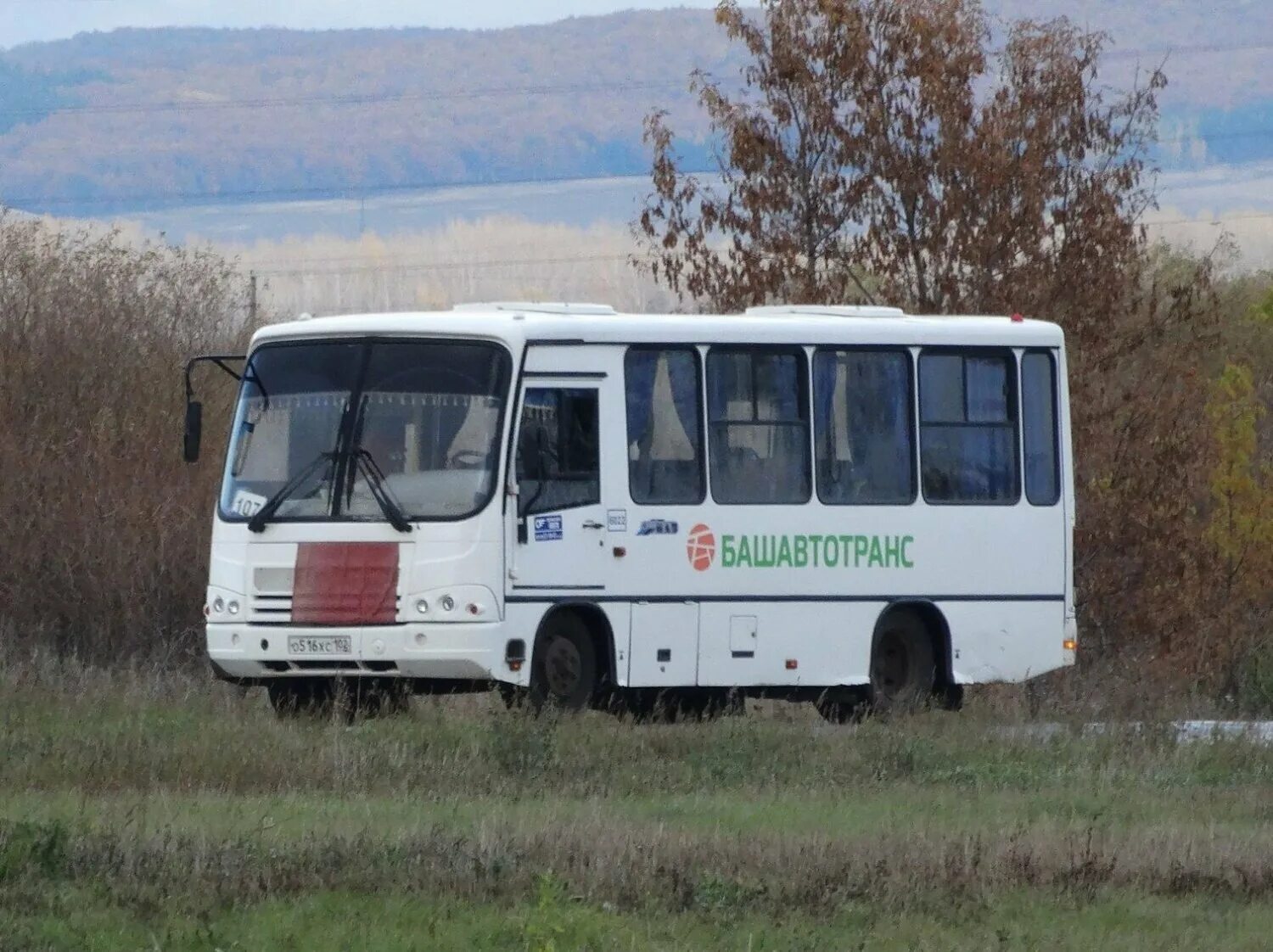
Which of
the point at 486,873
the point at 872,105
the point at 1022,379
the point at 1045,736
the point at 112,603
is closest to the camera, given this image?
the point at 486,873

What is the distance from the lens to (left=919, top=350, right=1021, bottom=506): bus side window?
19.2m

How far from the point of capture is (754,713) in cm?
1906

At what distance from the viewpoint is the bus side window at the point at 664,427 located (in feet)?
57.2

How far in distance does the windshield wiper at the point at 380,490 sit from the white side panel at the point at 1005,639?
15.4 feet

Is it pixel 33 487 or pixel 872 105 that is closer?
pixel 33 487

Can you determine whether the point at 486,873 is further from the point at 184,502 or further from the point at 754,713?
the point at 184,502

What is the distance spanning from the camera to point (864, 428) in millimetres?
18812

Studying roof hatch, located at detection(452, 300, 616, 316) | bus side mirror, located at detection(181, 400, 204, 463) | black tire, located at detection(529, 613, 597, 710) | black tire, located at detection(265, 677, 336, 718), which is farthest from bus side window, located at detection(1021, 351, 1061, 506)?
bus side mirror, located at detection(181, 400, 204, 463)

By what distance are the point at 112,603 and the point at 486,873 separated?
52.6ft

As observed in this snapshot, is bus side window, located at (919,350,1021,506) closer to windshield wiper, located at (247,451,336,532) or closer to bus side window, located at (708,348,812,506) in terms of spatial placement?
bus side window, located at (708,348,812,506)

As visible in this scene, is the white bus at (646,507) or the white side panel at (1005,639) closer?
the white bus at (646,507)

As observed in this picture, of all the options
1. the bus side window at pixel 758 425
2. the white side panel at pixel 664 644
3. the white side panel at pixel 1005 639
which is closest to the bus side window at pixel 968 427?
the white side panel at pixel 1005 639

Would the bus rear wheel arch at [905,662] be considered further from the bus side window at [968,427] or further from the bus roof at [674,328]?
the bus roof at [674,328]

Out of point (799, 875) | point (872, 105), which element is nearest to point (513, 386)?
point (799, 875)
